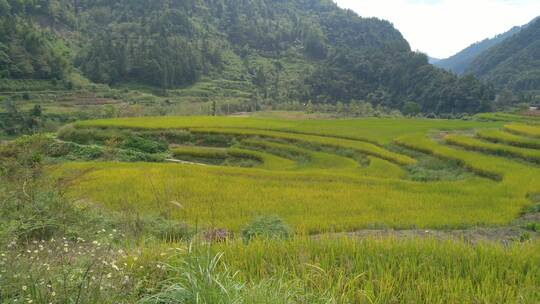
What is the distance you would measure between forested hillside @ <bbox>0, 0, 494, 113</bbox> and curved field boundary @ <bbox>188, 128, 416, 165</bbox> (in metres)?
40.2

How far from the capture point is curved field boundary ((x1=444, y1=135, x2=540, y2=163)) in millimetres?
19766

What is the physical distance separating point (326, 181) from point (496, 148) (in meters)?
10.7

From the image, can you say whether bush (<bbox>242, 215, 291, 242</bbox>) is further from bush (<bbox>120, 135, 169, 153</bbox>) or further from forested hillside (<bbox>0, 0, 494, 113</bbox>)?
forested hillside (<bbox>0, 0, 494, 113</bbox>)

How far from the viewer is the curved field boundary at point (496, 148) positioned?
1977 cm

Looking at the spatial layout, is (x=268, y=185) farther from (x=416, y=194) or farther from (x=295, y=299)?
(x=295, y=299)

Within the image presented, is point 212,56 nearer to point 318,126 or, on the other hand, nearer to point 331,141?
point 318,126

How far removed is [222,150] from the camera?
27.8m

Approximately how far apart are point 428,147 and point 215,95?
187ft

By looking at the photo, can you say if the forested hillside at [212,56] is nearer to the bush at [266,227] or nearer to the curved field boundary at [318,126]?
the curved field boundary at [318,126]

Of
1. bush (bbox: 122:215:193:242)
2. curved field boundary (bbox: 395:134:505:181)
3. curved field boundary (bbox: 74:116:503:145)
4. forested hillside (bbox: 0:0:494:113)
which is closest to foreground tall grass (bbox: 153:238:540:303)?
bush (bbox: 122:215:193:242)

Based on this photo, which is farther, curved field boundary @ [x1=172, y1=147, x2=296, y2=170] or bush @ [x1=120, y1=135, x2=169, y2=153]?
bush @ [x1=120, y1=135, x2=169, y2=153]

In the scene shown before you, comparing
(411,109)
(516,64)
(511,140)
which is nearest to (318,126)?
(511,140)

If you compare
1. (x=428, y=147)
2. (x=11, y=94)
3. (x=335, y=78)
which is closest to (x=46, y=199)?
(x=428, y=147)

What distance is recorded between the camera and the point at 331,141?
90.9 feet
